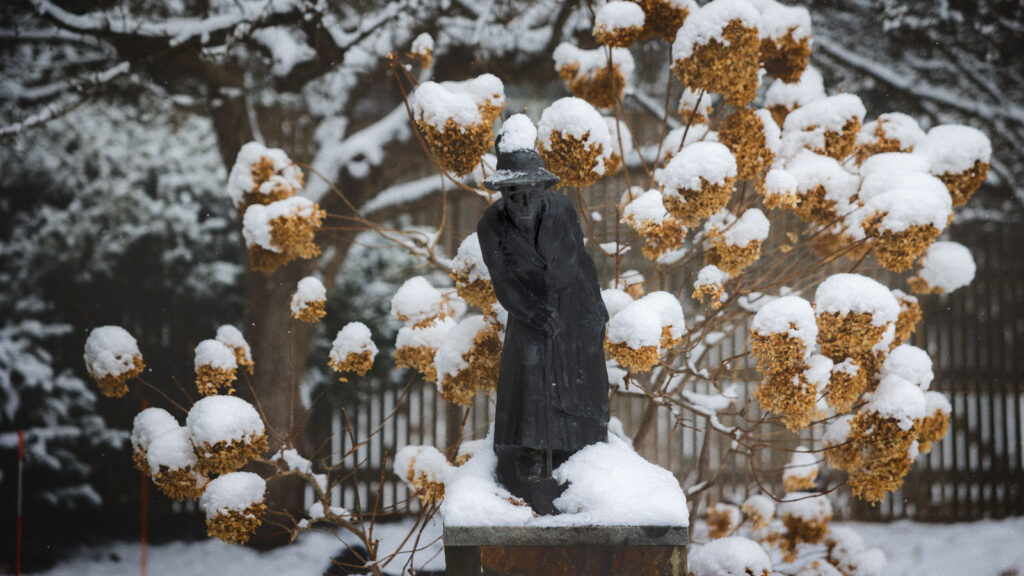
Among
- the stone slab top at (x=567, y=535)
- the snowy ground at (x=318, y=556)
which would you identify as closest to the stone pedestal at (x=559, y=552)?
the stone slab top at (x=567, y=535)

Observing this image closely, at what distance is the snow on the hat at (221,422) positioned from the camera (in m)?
2.50

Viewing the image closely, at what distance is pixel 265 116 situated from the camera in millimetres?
4582

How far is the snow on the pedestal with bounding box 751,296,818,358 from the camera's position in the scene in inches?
90.7

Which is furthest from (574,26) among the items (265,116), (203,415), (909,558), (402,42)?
(909,558)

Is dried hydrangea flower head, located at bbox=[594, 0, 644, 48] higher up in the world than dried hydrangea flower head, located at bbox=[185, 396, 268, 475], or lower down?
higher up

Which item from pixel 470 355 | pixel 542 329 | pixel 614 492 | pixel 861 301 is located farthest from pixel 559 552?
pixel 861 301

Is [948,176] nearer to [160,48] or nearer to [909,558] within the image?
[909,558]

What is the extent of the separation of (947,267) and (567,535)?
191 cm

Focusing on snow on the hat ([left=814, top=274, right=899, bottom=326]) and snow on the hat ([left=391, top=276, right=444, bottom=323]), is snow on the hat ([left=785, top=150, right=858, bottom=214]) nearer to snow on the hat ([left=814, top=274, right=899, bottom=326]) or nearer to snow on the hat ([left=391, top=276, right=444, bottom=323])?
snow on the hat ([left=814, top=274, right=899, bottom=326])

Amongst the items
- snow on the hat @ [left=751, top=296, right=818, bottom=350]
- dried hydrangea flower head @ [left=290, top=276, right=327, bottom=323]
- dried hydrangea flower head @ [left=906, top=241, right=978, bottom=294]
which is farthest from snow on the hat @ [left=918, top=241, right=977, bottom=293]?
dried hydrangea flower head @ [left=290, top=276, right=327, bottom=323]

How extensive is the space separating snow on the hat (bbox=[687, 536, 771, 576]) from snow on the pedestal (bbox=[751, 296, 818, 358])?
2.89 ft

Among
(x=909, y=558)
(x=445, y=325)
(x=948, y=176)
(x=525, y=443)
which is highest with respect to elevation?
(x=948, y=176)

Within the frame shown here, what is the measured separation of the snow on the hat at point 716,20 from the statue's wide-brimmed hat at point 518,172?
0.80m

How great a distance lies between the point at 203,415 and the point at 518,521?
1130 mm
